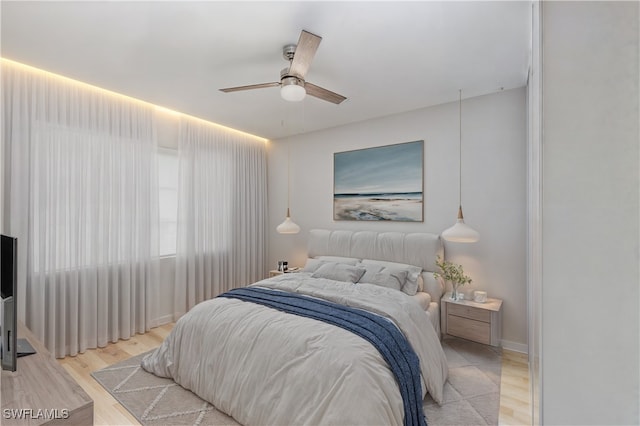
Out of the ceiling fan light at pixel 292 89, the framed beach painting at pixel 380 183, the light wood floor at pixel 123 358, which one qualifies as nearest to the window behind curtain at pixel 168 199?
the light wood floor at pixel 123 358

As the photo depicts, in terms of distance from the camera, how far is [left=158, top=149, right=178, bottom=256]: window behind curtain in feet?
12.3

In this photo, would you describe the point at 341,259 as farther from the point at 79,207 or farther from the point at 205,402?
the point at 79,207

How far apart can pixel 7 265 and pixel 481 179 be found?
12.7ft

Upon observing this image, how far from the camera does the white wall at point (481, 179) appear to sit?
2.99 m

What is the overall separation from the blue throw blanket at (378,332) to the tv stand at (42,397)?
4.34 ft

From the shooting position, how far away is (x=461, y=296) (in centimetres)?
313

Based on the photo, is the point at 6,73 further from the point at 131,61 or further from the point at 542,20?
the point at 542,20

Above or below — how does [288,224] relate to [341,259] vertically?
above

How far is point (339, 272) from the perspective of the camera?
10.9 feet

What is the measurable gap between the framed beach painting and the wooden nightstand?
109 centimetres

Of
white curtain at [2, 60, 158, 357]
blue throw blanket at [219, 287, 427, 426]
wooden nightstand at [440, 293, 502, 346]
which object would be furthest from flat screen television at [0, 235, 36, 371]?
wooden nightstand at [440, 293, 502, 346]

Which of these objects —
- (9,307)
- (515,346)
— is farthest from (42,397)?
(515,346)

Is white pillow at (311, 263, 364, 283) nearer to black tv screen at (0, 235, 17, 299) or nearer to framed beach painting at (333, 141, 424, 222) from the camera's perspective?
framed beach painting at (333, 141, 424, 222)

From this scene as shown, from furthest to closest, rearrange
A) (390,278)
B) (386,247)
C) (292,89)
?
1. (386,247)
2. (390,278)
3. (292,89)
